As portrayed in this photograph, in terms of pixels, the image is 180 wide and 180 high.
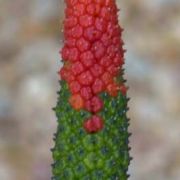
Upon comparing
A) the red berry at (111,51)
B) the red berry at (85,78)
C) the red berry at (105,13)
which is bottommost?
the red berry at (85,78)

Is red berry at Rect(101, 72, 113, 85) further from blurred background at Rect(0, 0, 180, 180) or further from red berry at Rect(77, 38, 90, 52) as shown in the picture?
blurred background at Rect(0, 0, 180, 180)

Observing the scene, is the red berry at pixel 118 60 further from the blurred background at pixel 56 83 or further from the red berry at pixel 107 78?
the blurred background at pixel 56 83

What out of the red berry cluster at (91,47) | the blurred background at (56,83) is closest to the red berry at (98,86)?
the red berry cluster at (91,47)

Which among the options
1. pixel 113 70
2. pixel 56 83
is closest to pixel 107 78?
pixel 113 70

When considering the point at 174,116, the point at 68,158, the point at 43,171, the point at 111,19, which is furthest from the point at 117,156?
the point at 174,116

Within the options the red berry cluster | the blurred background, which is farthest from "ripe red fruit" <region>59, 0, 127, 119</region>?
the blurred background

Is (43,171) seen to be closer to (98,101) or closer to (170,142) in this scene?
(170,142)

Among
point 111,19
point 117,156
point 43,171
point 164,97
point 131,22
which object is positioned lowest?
point 117,156
